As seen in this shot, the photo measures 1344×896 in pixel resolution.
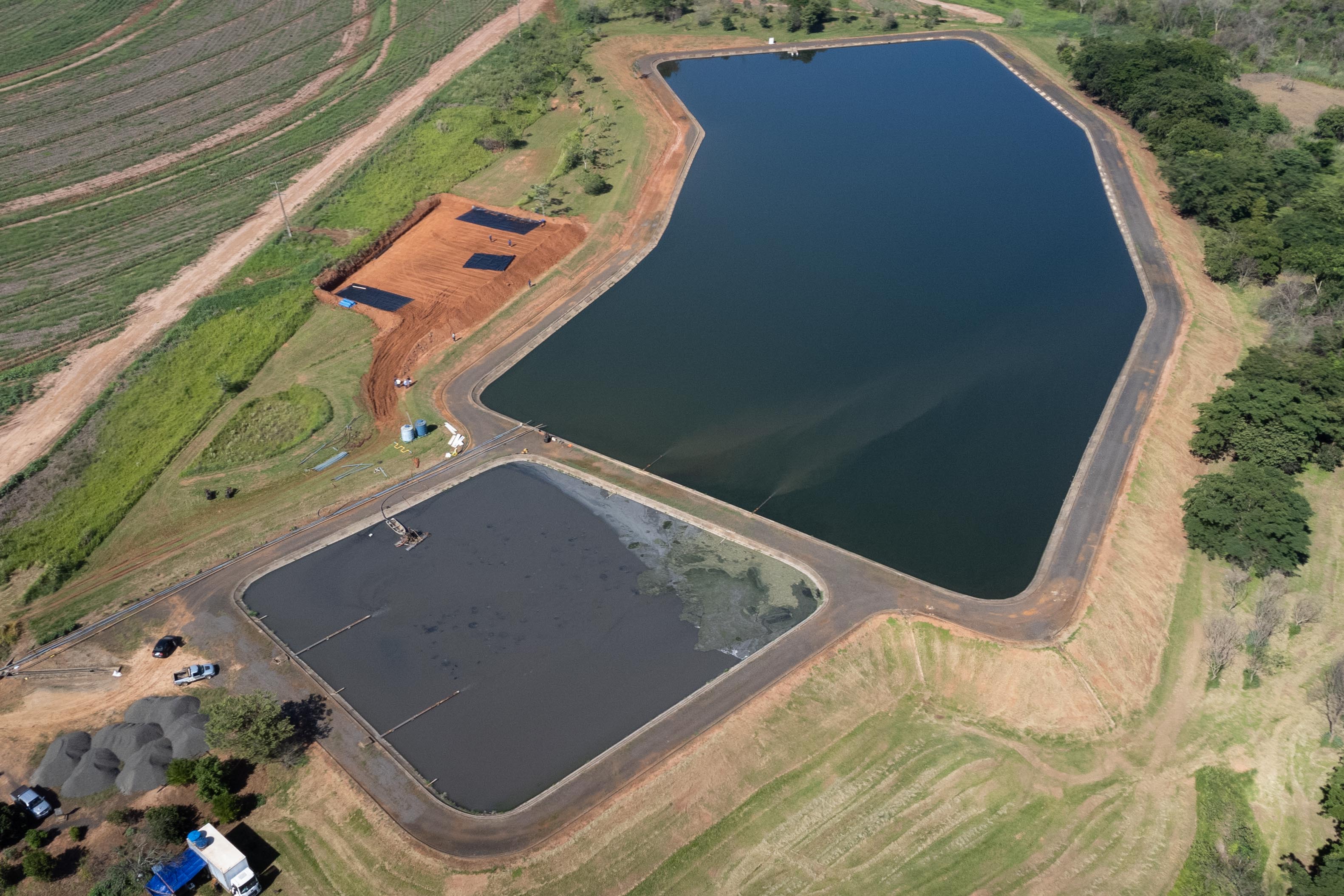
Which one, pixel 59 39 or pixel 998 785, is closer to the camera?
pixel 998 785

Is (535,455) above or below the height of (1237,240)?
below

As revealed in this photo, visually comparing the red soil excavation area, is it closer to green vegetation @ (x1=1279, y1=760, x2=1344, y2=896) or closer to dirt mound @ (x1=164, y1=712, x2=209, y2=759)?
dirt mound @ (x1=164, y1=712, x2=209, y2=759)

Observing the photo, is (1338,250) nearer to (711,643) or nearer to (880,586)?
(880,586)

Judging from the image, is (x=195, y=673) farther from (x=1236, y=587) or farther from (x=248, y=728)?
(x=1236, y=587)

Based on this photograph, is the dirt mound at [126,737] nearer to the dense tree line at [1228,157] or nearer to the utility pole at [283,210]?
the utility pole at [283,210]

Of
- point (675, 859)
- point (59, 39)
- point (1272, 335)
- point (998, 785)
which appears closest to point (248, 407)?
point (675, 859)

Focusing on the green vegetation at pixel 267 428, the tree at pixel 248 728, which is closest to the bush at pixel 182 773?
the tree at pixel 248 728

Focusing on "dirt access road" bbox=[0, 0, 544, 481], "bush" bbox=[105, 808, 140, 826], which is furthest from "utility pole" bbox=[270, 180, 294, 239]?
"bush" bbox=[105, 808, 140, 826]
